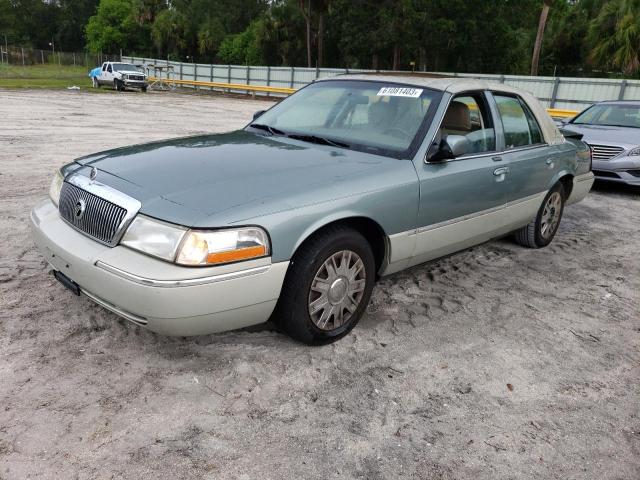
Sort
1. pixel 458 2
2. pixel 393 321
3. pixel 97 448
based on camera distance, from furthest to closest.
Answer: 1. pixel 458 2
2. pixel 393 321
3. pixel 97 448

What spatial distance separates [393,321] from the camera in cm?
384

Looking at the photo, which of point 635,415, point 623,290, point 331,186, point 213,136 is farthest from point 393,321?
point 623,290

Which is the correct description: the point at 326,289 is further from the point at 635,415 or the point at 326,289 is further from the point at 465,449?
the point at 635,415

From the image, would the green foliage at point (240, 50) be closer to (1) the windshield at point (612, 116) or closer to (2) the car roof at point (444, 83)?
(1) the windshield at point (612, 116)

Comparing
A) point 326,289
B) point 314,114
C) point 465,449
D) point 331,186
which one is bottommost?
point 465,449

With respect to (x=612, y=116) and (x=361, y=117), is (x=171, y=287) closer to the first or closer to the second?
(x=361, y=117)

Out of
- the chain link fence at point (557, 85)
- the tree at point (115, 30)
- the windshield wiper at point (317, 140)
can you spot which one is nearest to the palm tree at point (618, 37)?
the chain link fence at point (557, 85)

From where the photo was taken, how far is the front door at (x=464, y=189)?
379cm

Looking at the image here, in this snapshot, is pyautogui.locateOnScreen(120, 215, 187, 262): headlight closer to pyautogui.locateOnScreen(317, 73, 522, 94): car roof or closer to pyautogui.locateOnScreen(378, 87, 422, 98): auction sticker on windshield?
pyautogui.locateOnScreen(378, 87, 422, 98): auction sticker on windshield

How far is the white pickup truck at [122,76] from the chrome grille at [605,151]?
2819 centimetres

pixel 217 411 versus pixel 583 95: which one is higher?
pixel 583 95

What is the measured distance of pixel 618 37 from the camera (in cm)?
2495

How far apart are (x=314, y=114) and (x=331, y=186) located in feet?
4.49

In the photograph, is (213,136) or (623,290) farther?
(623,290)
